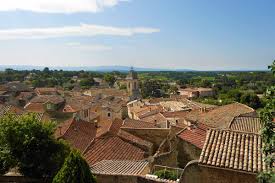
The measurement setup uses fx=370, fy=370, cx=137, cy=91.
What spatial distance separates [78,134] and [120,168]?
493 inches

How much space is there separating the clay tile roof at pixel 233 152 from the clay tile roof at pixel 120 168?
4.60 meters

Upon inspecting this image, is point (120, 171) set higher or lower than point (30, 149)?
lower

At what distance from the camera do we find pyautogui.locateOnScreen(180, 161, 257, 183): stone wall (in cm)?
1230

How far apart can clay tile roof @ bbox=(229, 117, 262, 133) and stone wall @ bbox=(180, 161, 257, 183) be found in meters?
16.0

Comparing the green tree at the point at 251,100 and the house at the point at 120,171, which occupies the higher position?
the house at the point at 120,171

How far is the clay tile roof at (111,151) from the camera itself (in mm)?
22561

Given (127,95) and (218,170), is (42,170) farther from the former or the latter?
(127,95)

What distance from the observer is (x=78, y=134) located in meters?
29.5

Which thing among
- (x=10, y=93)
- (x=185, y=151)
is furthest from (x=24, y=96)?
(x=185, y=151)

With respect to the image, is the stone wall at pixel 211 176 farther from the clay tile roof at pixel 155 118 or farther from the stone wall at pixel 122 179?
the clay tile roof at pixel 155 118

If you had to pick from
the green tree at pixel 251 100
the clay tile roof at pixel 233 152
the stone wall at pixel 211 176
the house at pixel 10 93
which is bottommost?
the green tree at pixel 251 100

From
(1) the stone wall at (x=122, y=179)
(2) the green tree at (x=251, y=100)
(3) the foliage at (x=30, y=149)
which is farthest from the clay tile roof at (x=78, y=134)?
(2) the green tree at (x=251, y=100)

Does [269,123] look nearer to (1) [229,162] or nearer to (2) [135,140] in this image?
(1) [229,162]

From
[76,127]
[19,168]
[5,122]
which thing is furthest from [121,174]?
[76,127]
